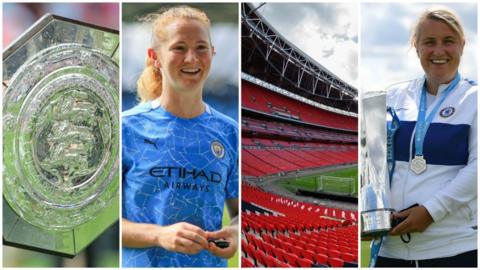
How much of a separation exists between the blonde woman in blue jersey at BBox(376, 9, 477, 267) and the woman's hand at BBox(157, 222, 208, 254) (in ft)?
3.38

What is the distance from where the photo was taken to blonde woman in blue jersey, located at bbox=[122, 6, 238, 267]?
11.3 feet

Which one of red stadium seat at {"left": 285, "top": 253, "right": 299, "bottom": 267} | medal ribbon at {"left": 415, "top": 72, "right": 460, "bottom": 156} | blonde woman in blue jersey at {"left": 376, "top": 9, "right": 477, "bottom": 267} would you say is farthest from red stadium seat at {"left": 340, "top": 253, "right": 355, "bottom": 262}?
medal ribbon at {"left": 415, "top": 72, "right": 460, "bottom": 156}

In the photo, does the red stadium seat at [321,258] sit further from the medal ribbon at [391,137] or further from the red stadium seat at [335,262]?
the medal ribbon at [391,137]

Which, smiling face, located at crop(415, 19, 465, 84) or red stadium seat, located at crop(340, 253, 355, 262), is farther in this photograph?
red stadium seat, located at crop(340, 253, 355, 262)

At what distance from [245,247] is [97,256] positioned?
910 millimetres

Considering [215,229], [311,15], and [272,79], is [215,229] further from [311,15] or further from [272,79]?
[311,15]

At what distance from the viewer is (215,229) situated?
3.55 m

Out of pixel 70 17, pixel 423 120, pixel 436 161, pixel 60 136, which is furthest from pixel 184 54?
pixel 436 161

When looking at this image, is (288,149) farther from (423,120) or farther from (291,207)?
(423,120)

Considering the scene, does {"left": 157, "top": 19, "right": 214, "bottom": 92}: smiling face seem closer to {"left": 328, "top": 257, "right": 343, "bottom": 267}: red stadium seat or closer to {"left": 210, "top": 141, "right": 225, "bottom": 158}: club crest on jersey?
{"left": 210, "top": 141, "right": 225, "bottom": 158}: club crest on jersey

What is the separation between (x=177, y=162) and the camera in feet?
11.4

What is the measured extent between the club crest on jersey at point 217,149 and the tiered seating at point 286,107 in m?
0.29

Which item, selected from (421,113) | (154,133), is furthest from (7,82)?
(421,113)

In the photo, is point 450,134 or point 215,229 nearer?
point 450,134
